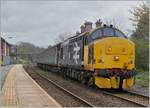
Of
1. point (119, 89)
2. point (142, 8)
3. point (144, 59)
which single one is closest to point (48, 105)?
point (119, 89)

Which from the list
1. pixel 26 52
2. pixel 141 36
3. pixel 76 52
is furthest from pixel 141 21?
pixel 26 52

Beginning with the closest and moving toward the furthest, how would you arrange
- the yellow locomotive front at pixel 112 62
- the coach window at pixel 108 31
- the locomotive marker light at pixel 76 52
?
the yellow locomotive front at pixel 112 62 < the coach window at pixel 108 31 < the locomotive marker light at pixel 76 52

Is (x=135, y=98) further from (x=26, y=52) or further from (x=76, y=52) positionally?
(x=26, y=52)

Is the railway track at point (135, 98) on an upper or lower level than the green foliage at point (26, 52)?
lower

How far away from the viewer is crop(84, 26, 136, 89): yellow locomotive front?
2069cm

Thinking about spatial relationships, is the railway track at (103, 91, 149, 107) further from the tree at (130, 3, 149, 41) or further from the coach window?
the tree at (130, 3, 149, 41)

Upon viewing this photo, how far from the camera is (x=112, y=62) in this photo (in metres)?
21.0

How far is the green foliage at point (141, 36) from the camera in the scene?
34.6 meters

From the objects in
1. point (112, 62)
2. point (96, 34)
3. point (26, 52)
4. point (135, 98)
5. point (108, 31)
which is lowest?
point (135, 98)

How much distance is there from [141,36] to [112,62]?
67.5ft

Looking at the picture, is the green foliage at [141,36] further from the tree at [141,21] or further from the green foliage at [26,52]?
the green foliage at [26,52]

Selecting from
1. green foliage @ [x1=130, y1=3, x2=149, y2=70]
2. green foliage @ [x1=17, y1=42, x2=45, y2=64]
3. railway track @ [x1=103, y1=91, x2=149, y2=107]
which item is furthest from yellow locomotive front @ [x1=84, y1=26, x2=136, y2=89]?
green foliage @ [x1=17, y1=42, x2=45, y2=64]

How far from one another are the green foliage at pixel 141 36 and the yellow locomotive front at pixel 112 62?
520 inches

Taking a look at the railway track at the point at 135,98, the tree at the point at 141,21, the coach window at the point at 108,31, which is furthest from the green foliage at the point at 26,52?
the railway track at the point at 135,98
